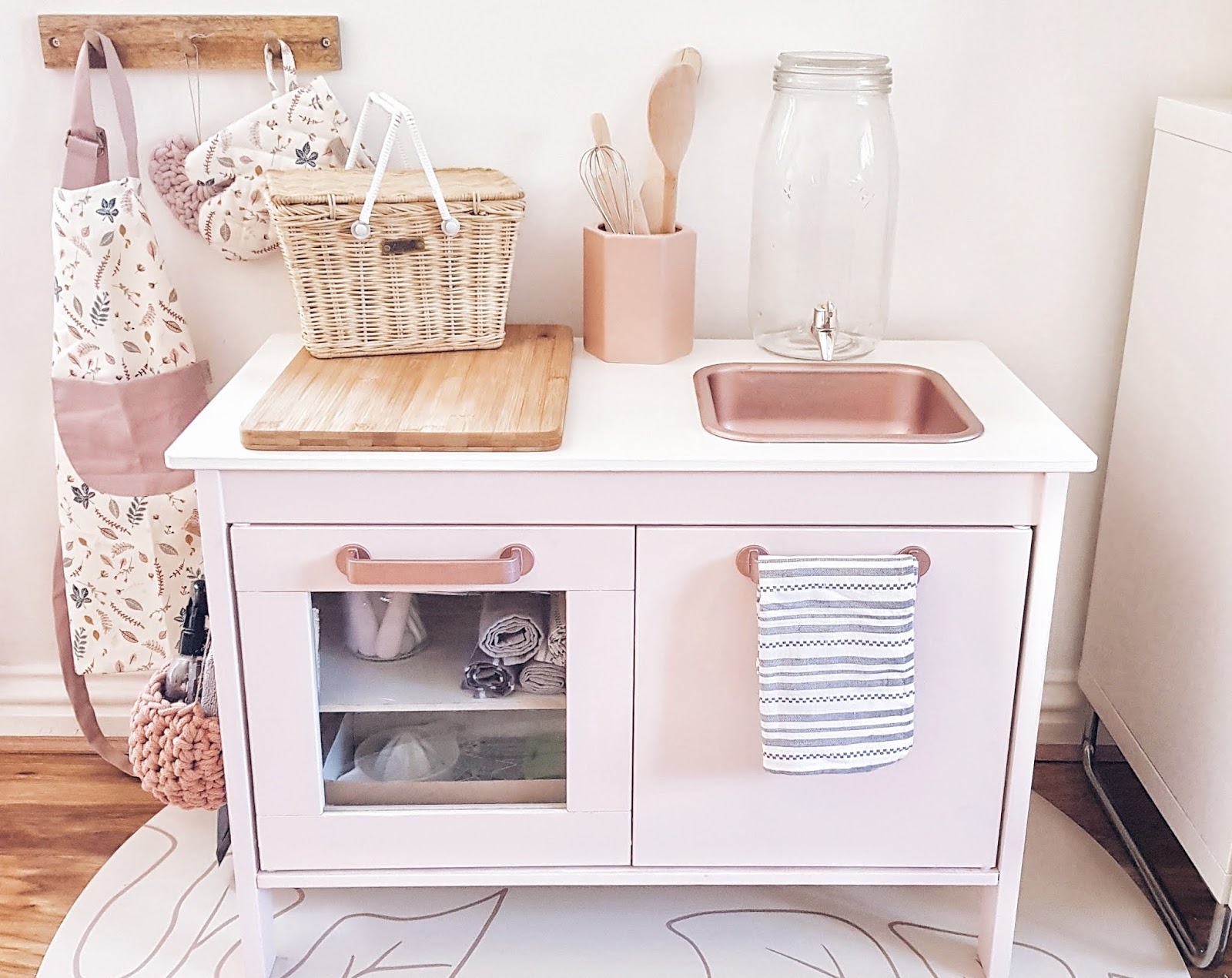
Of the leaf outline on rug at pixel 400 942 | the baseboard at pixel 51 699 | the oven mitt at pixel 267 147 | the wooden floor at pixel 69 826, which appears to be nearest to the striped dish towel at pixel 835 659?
the leaf outline on rug at pixel 400 942

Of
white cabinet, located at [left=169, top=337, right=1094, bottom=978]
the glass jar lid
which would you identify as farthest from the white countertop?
the glass jar lid

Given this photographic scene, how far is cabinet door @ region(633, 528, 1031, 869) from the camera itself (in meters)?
1.44

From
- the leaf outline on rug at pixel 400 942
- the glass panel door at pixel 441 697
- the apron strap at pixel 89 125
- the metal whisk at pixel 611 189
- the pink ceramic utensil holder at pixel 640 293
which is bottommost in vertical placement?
the leaf outline on rug at pixel 400 942

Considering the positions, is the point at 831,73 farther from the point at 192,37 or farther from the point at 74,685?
the point at 74,685

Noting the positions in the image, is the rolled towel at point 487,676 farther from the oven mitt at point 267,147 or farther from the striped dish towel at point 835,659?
the oven mitt at point 267,147

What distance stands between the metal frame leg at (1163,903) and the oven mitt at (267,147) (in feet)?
4.88

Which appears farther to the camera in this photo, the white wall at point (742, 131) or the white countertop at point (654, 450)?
the white wall at point (742, 131)

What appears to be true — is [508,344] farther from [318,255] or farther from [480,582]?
[480,582]

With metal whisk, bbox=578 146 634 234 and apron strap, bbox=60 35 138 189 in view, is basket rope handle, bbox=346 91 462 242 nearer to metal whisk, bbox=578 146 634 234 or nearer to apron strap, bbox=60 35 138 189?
metal whisk, bbox=578 146 634 234

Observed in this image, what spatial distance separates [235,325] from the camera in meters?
1.91

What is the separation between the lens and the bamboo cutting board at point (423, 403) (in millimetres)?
1380

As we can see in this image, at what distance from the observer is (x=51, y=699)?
2.11 metres

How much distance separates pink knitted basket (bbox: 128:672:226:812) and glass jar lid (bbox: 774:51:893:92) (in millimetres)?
1156

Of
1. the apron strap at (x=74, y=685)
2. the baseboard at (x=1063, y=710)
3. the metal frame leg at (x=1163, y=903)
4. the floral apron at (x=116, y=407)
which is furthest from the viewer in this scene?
the baseboard at (x=1063, y=710)
